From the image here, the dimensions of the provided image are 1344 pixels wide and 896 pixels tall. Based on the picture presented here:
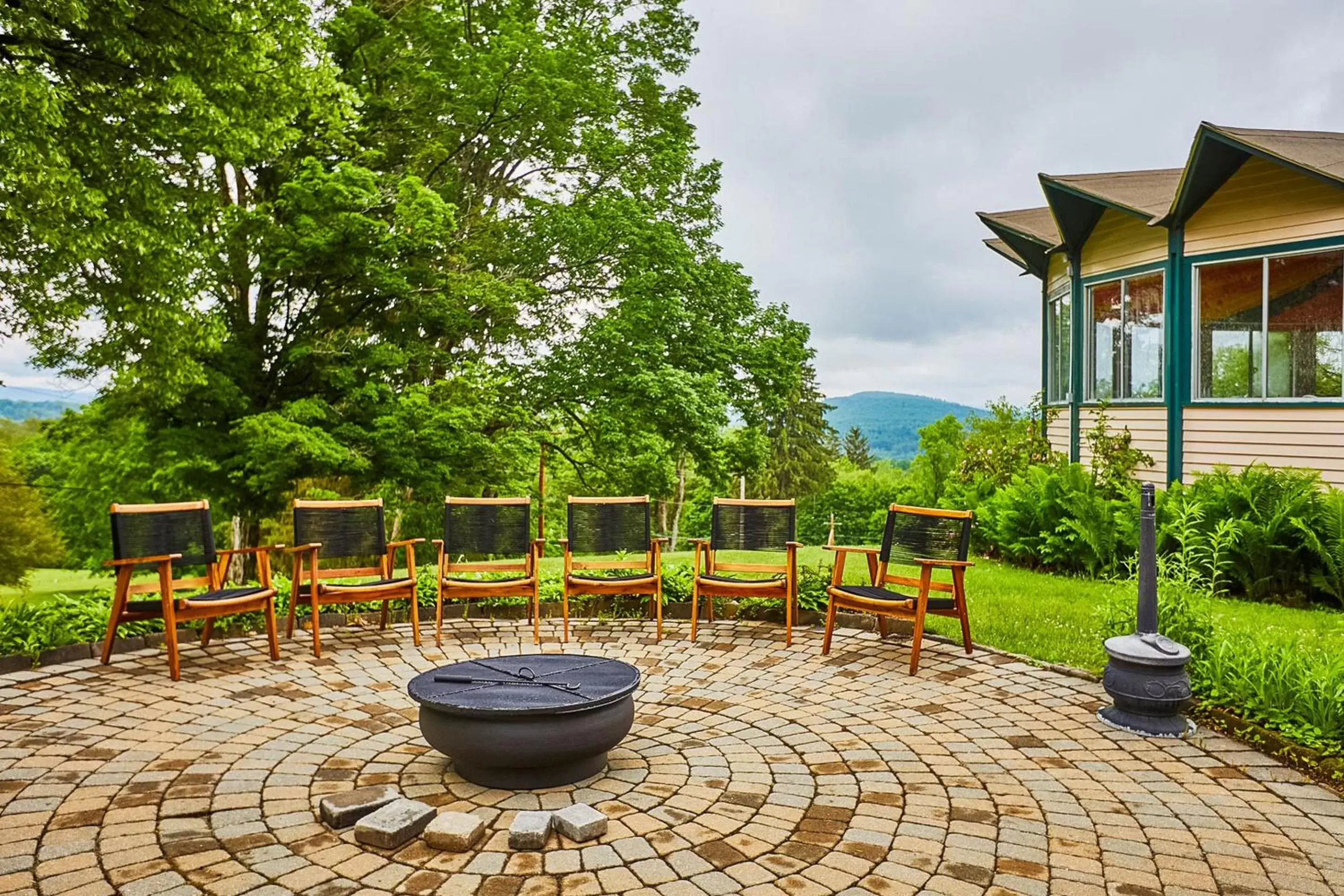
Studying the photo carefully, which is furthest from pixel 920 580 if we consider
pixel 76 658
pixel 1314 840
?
pixel 76 658

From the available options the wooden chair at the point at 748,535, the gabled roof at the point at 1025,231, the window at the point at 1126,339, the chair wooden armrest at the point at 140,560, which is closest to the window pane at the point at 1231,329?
the window at the point at 1126,339

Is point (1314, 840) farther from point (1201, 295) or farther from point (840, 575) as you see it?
point (1201, 295)

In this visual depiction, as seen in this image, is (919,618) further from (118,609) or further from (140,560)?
(118,609)

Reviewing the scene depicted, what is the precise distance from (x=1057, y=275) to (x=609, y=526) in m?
9.03

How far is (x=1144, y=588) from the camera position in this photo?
4336 millimetres

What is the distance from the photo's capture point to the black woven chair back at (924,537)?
5664mm

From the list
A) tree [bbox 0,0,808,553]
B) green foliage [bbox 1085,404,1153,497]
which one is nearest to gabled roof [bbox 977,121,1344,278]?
green foliage [bbox 1085,404,1153,497]

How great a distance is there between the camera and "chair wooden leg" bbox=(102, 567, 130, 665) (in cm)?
517

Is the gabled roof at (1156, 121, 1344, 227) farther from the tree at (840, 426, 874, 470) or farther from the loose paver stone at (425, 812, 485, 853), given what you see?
the tree at (840, 426, 874, 470)

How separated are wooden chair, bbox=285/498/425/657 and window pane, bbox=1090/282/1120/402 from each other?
8.53 m

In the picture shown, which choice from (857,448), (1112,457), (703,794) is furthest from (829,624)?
(857,448)

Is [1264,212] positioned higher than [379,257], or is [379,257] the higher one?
[379,257]

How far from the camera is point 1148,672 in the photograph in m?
4.13

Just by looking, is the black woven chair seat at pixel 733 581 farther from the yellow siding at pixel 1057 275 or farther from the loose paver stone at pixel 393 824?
the yellow siding at pixel 1057 275
